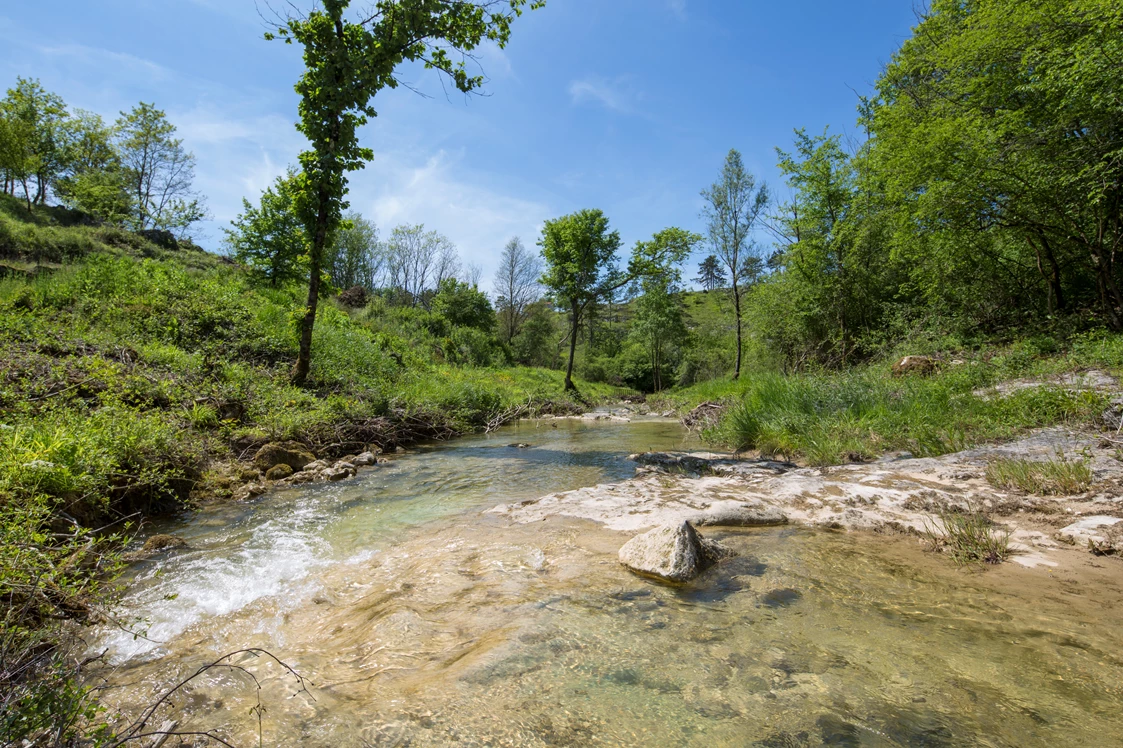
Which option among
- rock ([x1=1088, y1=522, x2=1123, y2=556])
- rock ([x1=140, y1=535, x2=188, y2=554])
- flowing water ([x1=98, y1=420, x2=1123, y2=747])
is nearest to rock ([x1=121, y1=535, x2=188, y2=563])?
rock ([x1=140, y1=535, x2=188, y2=554])

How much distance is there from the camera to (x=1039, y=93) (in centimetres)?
991

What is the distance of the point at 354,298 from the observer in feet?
84.3

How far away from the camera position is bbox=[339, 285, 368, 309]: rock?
82.9 ft

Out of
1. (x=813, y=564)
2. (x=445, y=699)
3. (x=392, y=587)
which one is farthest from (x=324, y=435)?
(x=813, y=564)

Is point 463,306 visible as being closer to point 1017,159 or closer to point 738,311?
point 738,311

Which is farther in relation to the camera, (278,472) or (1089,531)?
(278,472)

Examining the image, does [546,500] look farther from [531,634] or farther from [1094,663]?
[1094,663]

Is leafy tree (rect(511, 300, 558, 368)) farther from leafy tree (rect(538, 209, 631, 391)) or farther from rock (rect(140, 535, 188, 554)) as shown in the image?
rock (rect(140, 535, 188, 554))

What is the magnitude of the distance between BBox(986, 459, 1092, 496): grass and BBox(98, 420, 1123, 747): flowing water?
1.45 meters

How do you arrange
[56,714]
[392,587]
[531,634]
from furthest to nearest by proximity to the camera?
[392,587], [531,634], [56,714]

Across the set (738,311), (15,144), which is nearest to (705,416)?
(738,311)

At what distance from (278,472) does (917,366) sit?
519 inches

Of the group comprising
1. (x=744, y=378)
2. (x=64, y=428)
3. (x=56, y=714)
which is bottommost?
(x=56, y=714)

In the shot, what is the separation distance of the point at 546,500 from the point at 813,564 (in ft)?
9.36
